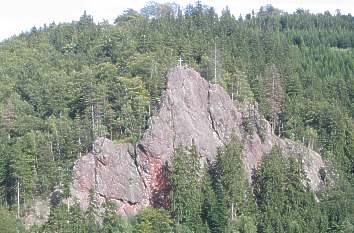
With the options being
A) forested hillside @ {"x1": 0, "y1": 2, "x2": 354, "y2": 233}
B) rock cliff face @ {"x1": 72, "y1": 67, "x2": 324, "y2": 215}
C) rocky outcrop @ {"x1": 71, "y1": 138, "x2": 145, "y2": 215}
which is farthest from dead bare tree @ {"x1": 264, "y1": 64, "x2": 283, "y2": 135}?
rocky outcrop @ {"x1": 71, "y1": 138, "x2": 145, "y2": 215}

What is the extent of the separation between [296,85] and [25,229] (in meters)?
39.9

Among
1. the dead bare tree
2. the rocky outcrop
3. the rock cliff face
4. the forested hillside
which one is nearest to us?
the rocky outcrop

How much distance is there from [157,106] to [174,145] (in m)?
4.77

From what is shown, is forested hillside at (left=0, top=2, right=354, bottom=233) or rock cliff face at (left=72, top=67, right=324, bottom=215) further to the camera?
rock cliff face at (left=72, top=67, right=324, bottom=215)

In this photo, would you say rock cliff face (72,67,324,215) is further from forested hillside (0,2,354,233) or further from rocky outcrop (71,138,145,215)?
forested hillside (0,2,354,233)

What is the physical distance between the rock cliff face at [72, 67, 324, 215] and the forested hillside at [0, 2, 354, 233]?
1649mm

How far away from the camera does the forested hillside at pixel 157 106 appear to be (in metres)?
63.1

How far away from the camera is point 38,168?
6481cm

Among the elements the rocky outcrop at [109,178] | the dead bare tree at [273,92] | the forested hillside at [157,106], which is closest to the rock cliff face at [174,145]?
the rocky outcrop at [109,178]

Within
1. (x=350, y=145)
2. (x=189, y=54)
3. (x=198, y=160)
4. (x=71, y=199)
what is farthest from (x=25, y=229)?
(x=350, y=145)

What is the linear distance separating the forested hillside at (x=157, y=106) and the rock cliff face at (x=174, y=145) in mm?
1649

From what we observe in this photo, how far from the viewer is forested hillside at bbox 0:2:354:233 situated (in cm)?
6306

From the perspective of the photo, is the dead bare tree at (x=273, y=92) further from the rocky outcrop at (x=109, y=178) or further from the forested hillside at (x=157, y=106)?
the rocky outcrop at (x=109, y=178)

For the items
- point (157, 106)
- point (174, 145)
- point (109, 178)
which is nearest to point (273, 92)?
point (157, 106)
